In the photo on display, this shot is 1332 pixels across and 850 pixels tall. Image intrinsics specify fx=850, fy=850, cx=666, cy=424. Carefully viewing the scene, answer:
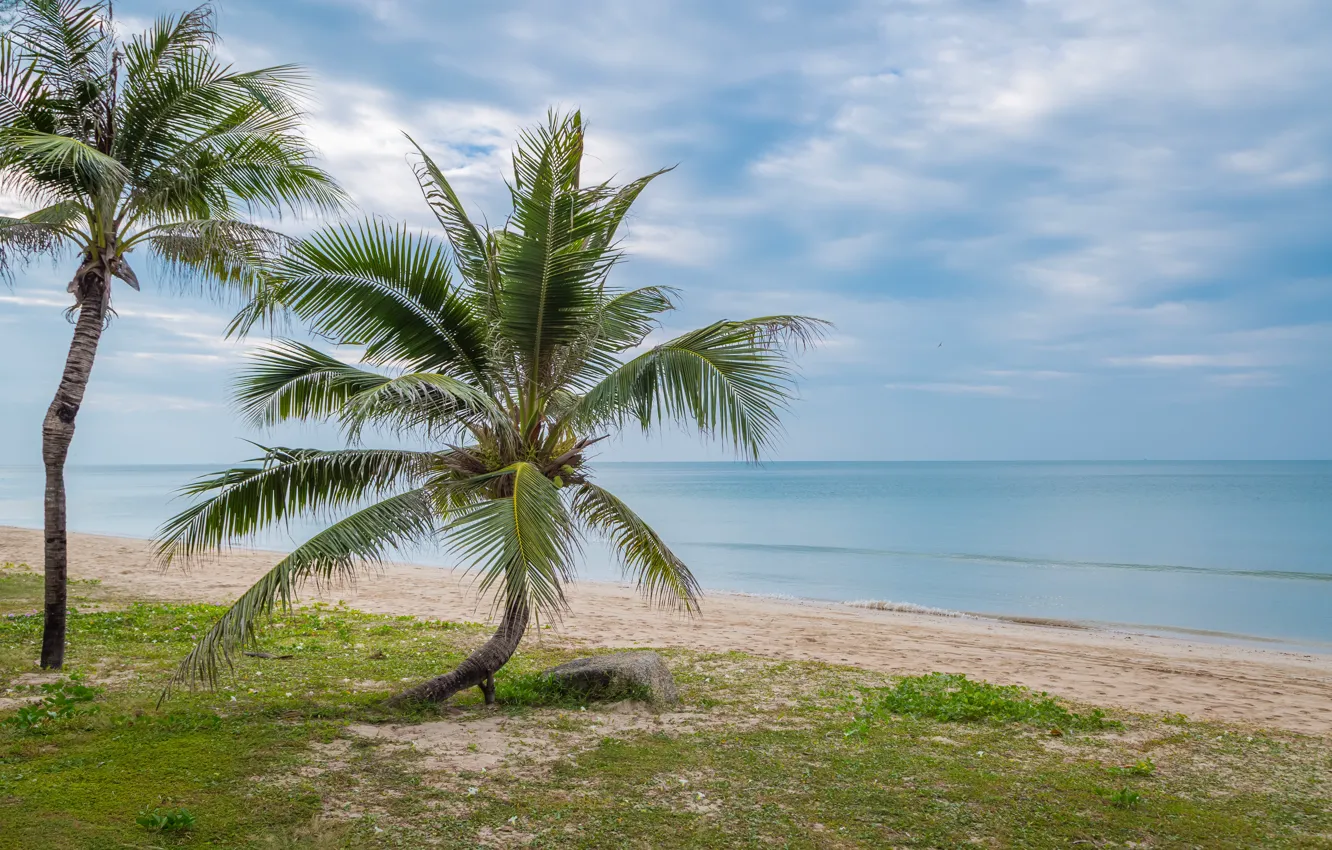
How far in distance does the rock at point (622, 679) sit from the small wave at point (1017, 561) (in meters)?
25.6

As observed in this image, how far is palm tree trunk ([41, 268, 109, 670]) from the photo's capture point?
814 centimetres

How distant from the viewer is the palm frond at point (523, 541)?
5383mm

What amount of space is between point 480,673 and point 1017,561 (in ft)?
92.2

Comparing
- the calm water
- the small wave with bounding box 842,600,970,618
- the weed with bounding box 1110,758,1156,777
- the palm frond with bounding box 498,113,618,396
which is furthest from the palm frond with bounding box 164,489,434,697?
the small wave with bounding box 842,600,970,618

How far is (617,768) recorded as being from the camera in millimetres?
6145

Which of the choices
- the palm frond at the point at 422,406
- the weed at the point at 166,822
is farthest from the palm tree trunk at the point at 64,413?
the weed at the point at 166,822

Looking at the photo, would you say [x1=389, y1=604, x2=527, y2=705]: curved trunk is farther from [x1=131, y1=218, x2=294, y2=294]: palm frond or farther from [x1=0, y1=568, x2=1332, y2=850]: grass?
[x1=131, y1=218, x2=294, y2=294]: palm frond

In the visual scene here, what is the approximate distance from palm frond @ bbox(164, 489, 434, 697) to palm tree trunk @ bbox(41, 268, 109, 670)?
3.09m

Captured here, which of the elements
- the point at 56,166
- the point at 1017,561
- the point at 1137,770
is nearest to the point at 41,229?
the point at 56,166

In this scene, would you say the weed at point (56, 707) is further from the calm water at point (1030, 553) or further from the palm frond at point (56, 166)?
the calm water at point (1030, 553)

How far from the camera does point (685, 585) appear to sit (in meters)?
7.51

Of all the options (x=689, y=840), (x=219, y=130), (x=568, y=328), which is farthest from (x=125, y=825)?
(x=219, y=130)

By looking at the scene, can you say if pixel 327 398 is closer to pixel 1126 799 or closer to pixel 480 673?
pixel 480 673

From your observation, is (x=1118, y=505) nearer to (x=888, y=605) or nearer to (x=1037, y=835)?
(x=888, y=605)
